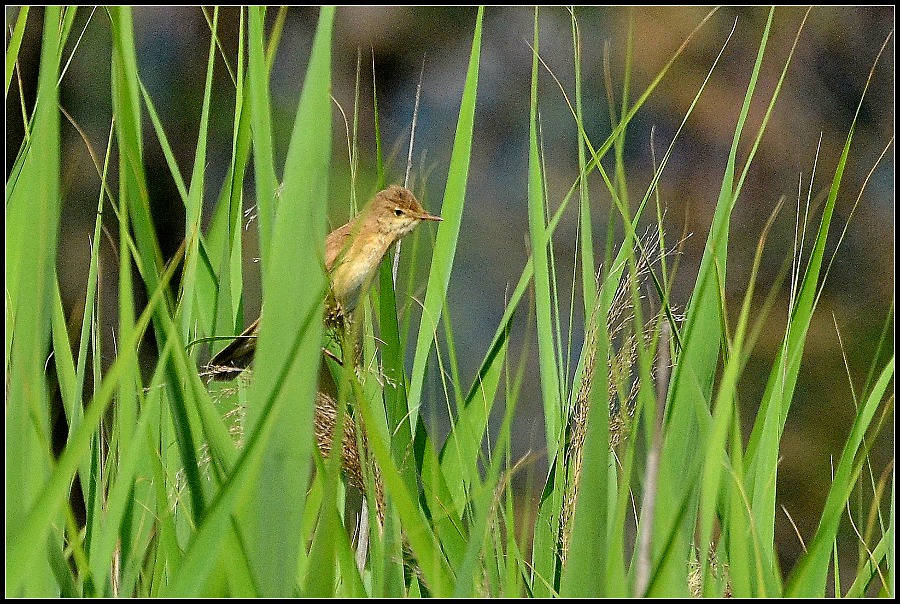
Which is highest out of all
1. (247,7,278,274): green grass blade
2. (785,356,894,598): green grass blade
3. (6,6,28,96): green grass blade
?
(6,6,28,96): green grass blade

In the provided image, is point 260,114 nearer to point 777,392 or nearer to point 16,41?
point 16,41

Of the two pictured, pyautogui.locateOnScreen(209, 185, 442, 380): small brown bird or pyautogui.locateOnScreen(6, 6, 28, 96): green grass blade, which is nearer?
pyautogui.locateOnScreen(6, 6, 28, 96): green grass blade

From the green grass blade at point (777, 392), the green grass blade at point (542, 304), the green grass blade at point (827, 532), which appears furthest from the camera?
the green grass blade at point (542, 304)

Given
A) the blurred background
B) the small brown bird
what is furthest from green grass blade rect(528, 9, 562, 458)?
the blurred background

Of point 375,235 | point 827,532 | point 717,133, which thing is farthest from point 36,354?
point 717,133

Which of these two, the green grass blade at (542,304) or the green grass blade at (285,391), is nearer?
the green grass blade at (285,391)

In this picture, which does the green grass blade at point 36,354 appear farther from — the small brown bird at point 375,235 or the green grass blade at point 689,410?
the small brown bird at point 375,235

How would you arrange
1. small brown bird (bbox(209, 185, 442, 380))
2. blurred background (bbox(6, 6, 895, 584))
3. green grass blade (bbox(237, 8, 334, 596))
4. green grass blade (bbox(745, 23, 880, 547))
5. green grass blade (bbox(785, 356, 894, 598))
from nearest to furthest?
green grass blade (bbox(237, 8, 334, 596)) → green grass blade (bbox(785, 356, 894, 598)) → green grass blade (bbox(745, 23, 880, 547)) → small brown bird (bbox(209, 185, 442, 380)) → blurred background (bbox(6, 6, 895, 584))

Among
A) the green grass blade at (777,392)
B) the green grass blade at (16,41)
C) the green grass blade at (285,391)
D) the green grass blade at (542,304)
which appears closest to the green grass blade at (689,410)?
the green grass blade at (777,392)

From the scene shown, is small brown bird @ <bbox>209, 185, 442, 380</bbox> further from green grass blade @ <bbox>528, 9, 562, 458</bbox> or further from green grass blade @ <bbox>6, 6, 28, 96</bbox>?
green grass blade @ <bbox>6, 6, 28, 96</bbox>

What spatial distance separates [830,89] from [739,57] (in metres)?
0.77

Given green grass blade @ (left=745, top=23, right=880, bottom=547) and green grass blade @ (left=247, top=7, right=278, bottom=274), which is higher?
green grass blade @ (left=247, top=7, right=278, bottom=274)

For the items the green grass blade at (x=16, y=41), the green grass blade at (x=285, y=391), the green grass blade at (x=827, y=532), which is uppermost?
the green grass blade at (x=16, y=41)

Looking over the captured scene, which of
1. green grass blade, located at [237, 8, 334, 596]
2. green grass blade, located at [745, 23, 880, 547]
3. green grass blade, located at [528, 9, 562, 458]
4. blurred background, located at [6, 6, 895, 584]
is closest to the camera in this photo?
green grass blade, located at [237, 8, 334, 596]
